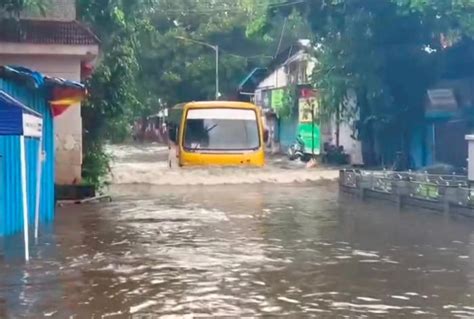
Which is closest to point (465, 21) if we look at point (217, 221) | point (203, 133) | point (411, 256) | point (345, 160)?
point (203, 133)

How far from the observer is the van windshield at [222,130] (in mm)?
26258

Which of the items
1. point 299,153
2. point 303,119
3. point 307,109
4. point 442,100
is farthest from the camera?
point 303,119

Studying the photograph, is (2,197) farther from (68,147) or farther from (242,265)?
(68,147)

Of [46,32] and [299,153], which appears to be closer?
[46,32]

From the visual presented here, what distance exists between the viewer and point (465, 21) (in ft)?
88.0

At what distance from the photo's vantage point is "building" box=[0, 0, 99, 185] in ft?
57.7

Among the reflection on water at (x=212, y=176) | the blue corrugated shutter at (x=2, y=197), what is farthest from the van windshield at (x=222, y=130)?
the blue corrugated shutter at (x=2, y=197)

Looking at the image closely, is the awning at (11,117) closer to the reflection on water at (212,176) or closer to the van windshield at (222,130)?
the reflection on water at (212,176)

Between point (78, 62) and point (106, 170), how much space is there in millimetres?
4297

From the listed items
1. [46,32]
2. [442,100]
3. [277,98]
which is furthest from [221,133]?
[277,98]

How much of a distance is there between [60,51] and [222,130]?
914cm

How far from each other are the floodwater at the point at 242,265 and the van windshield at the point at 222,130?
892 centimetres

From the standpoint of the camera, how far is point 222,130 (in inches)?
1033

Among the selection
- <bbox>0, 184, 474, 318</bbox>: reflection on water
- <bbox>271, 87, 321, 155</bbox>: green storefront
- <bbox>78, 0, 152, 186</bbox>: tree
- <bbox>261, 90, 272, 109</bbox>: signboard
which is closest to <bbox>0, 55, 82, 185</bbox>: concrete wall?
<bbox>78, 0, 152, 186</bbox>: tree
